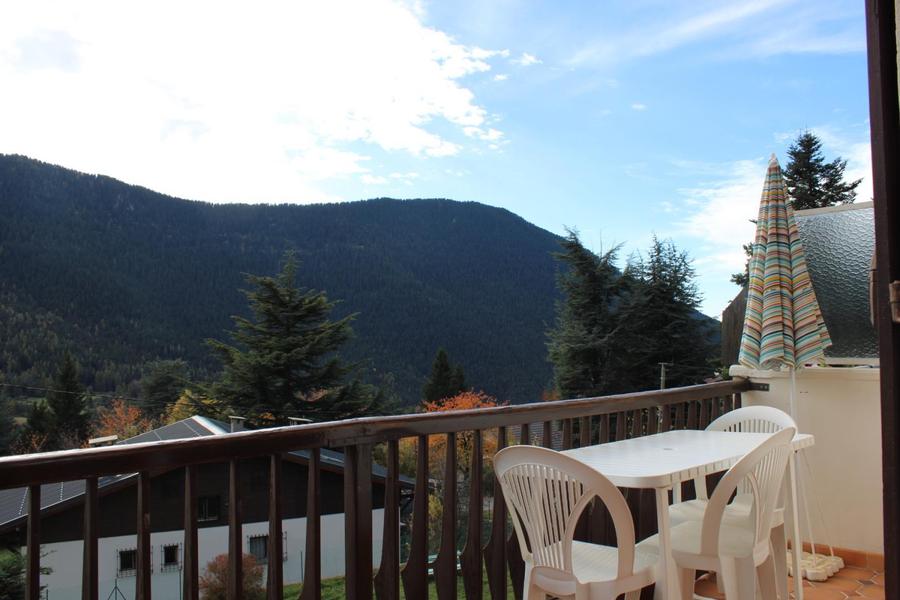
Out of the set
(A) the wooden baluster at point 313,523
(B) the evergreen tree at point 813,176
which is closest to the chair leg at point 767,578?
(A) the wooden baluster at point 313,523

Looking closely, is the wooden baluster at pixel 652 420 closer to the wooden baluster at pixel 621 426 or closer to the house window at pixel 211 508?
the wooden baluster at pixel 621 426

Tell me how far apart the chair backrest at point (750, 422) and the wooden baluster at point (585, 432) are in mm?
558

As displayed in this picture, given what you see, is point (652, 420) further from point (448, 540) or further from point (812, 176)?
point (812, 176)

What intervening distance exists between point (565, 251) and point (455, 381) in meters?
12.6

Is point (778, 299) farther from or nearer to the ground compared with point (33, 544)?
farther from the ground

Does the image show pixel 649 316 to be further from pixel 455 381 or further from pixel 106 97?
pixel 106 97

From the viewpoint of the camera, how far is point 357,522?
77.0 inches

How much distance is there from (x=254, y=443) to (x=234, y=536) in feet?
0.76

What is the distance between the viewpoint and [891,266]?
83 cm

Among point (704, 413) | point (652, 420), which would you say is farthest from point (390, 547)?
point (704, 413)

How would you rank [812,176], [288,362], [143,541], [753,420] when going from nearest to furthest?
[143,541] → [753,420] → [812,176] → [288,362]

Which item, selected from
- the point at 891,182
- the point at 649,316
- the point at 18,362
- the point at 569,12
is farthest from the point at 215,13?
the point at 891,182

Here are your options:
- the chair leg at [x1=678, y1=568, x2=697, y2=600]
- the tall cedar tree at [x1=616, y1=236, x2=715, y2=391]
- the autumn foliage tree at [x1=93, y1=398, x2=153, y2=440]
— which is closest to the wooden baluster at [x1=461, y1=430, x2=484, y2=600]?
the chair leg at [x1=678, y1=568, x2=697, y2=600]

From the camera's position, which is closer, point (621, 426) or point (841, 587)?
point (621, 426)
